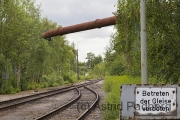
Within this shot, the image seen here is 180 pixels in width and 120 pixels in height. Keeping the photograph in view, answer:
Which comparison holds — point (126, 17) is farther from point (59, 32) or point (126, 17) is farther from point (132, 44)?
point (59, 32)

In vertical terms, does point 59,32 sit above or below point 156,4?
above

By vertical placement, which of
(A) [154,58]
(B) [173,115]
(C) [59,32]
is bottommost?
(B) [173,115]

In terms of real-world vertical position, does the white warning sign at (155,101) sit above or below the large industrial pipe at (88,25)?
below

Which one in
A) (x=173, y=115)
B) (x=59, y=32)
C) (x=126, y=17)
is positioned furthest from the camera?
(x=59, y=32)

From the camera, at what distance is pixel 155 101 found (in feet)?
16.5

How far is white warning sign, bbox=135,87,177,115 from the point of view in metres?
5.00

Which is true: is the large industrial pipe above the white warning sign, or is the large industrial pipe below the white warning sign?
above

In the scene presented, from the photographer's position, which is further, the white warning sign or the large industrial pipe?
the large industrial pipe

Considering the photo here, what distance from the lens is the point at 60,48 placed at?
55938mm

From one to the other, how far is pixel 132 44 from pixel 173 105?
5.88 m

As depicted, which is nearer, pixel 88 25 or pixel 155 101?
pixel 155 101

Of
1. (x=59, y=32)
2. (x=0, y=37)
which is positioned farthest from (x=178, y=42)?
(x=59, y=32)

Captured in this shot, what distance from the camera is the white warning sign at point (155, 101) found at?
500 centimetres

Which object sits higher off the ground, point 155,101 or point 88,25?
point 88,25
